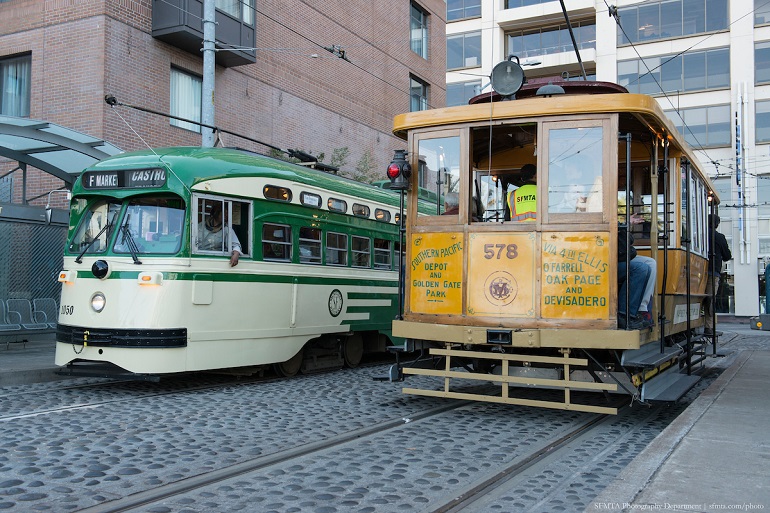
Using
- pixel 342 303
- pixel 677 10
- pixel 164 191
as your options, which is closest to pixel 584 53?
pixel 677 10

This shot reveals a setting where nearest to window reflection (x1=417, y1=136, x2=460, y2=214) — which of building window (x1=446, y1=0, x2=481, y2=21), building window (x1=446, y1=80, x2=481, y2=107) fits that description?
building window (x1=446, y1=80, x2=481, y2=107)

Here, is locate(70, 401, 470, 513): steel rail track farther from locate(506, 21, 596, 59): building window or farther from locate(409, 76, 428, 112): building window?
locate(506, 21, 596, 59): building window

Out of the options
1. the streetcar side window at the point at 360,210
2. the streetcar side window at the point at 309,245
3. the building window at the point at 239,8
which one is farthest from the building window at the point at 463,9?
the streetcar side window at the point at 309,245

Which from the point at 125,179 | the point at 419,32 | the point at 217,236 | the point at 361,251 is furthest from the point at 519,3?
the point at 125,179

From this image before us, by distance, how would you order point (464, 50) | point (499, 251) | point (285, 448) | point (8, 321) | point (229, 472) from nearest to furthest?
point (229, 472)
point (285, 448)
point (499, 251)
point (8, 321)
point (464, 50)

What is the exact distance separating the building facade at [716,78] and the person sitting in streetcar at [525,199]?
31114mm

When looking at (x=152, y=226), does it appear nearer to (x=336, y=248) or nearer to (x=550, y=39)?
(x=336, y=248)

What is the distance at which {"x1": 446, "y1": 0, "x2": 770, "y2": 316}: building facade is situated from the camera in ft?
127

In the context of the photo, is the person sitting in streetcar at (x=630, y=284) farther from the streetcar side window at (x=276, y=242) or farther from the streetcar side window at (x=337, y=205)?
the streetcar side window at (x=337, y=205)

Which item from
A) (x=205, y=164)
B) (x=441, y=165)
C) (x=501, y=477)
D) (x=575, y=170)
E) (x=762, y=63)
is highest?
(x=762, y=63)

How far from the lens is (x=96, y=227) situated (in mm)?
9602

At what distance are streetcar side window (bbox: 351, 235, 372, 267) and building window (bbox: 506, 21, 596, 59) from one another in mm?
34338

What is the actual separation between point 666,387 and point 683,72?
36858 mm

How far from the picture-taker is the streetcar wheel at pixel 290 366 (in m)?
11.1
